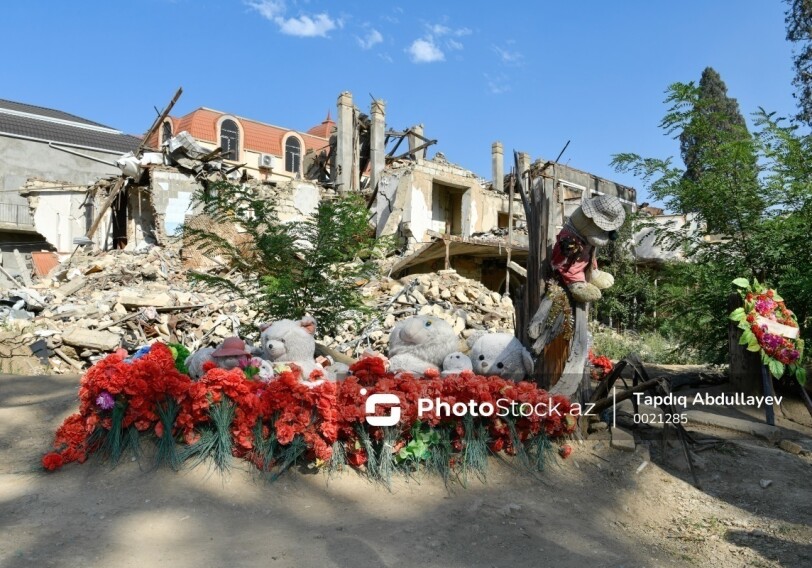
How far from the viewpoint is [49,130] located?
26.3 metres

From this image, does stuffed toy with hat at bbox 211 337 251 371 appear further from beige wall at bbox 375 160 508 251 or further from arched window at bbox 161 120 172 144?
arched window at bbox 161 120 172 144

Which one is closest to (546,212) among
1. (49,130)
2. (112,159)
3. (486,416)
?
(486,416)

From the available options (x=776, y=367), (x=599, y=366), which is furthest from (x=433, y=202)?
(x=776, y=367)

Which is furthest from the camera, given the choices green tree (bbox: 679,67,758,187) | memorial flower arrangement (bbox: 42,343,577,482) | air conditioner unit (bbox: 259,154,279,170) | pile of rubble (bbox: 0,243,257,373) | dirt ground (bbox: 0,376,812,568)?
air conditioner unit (bbox: 259,154,279,170)

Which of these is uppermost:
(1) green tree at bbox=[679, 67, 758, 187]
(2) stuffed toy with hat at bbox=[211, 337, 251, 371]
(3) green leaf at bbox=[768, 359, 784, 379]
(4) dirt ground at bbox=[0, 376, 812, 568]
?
(1) green tree at bbox=[679, 67, 758, 187]

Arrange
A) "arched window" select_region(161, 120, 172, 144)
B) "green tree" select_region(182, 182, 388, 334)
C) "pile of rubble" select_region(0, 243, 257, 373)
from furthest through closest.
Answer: "arched window" select_region(161, 120, 172, 144) < "pile of rubble" select_region(0, 243, 257, 373) < "green tree" select_region(182, 182, 388, 334)

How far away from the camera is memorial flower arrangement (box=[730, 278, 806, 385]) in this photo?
5.18 meters

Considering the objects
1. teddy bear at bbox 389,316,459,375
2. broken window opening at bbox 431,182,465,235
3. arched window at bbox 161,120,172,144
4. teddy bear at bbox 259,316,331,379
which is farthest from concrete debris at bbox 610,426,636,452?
arched window at bbox 161,120,172,144

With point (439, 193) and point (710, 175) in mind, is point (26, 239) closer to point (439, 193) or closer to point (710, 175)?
point (439, 193)

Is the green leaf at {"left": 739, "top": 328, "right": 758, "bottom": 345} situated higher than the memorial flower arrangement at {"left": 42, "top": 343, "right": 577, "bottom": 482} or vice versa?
the green leaf at {"left": 739, "top": 328, "right": 758, "bottom": 345}

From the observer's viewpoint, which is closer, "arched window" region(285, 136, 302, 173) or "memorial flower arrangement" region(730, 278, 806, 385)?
"memorial flower arrangement" region(730, 278, 806, 385)

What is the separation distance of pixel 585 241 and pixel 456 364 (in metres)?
1.48

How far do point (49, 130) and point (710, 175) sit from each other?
28.8 meters

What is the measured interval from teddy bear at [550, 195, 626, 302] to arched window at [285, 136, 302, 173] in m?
26.8
